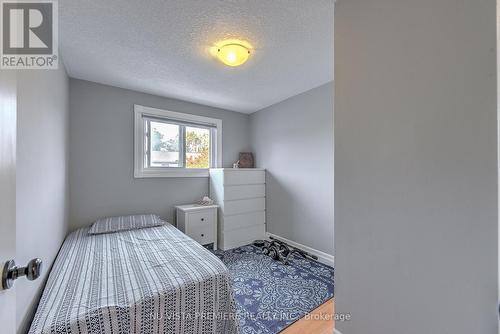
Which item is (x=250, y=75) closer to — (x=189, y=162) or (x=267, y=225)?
(x=189, y=162)

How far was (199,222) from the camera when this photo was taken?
2.98m

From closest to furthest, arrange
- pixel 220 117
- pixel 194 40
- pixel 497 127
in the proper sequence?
1. pixel 497 127
2. pixel 194 40
3. pixel 220 117

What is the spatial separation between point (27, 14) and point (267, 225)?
3.39 metres

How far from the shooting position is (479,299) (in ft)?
2.86

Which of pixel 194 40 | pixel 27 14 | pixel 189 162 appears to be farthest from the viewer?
pixel 189 162

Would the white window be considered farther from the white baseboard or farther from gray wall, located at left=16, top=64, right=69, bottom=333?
the white baseboard

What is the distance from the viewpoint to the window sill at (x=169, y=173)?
2.91m

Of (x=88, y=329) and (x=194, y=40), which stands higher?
(x=194, y=40)

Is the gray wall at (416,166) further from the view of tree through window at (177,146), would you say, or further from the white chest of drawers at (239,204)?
the view of tree through window at (177,146)

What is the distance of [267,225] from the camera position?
355cm

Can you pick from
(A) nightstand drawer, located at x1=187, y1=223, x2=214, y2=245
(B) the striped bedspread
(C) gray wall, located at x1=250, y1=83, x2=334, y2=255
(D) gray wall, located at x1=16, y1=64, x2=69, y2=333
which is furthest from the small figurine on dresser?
(D) gray wall, located at x1=16, y1=64, x2=69, y2=333

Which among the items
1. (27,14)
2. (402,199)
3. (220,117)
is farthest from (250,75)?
(402,199)

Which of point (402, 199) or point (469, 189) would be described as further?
point (402, 199)

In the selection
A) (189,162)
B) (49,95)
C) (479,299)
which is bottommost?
(479,299)
